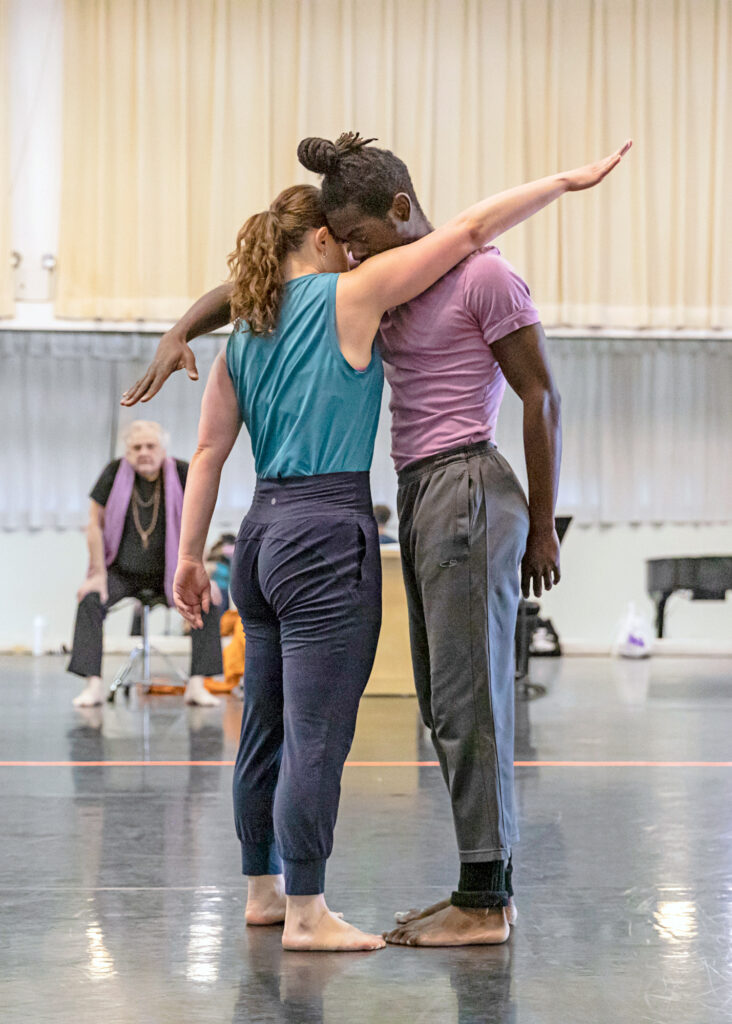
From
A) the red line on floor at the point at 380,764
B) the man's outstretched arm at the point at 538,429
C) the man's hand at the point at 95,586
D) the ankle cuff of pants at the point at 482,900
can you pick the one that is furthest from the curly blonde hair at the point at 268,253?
the man's hand at the point at 95,586

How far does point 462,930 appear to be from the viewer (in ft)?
7.22

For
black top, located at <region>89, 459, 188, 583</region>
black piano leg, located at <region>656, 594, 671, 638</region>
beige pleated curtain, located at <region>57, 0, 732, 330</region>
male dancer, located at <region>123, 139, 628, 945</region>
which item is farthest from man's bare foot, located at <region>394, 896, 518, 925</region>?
beige pleated curtain, located at <region>57, 0, 732, 330</region>

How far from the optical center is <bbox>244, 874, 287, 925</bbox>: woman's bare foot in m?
2.31

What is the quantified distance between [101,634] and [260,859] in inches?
149

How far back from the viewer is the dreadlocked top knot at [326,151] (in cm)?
215

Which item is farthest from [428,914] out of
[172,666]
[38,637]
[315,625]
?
[38,637]

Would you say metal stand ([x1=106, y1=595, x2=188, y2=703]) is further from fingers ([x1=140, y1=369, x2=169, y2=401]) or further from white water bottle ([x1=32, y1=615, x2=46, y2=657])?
fingers ([x1=140, y1=369, x2=169, y2=401])

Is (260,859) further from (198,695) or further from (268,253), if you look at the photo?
(198,695)

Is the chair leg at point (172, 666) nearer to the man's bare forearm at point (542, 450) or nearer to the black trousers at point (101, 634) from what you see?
the black trousers at point (101, 634)

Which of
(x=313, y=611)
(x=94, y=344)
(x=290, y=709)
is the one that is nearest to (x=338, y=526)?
(x=313, y=611)

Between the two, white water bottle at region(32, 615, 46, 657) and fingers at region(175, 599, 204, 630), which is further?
white water bottle at region(32, 615, 46, 657)

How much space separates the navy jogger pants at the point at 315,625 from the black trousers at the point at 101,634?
369 cm

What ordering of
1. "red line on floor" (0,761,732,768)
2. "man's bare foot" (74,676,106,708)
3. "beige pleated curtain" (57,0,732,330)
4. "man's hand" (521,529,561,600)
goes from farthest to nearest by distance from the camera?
"beige pleated curtain" (57,0,732,330), "man's bare foot" (74,676,106,708), "red line on floor" (0,761,732,768), "man's hand" (521,529,561,600)

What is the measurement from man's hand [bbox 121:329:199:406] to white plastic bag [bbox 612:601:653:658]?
7147 millimetres
